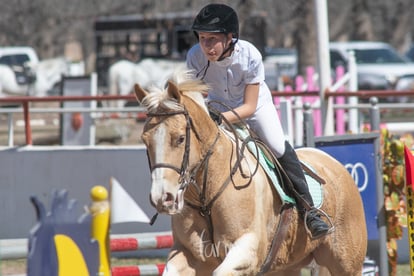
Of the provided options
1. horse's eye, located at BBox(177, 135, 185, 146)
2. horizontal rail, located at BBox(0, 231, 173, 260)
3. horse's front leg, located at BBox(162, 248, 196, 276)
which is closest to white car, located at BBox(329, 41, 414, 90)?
horizontal rail, located at BBox(0, 231, 173, 260)

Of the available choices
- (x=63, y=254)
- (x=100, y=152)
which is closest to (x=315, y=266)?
(x=63, y=254)

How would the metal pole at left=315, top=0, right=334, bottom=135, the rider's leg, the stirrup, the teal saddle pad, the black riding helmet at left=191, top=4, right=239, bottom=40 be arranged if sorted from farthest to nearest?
the metal pole at left=315, top=0, right=334, bottom=135 < the stirrup < the rider's leg < the teal saddle pad < the black riding helmet at left=191, top=4, right=239, bottom=40

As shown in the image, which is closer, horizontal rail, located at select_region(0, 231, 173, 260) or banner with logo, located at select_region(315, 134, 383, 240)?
horizontal rail, located at select_region(0, 231, 173, 260)

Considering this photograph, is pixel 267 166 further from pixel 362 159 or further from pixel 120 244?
pixel 362 159

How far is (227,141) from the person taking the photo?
5941 mm

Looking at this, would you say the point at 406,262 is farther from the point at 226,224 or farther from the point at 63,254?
the point at 63,254

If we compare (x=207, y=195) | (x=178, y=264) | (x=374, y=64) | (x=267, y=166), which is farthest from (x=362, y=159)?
(x=374, y=64)

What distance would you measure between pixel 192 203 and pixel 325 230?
1125 mm

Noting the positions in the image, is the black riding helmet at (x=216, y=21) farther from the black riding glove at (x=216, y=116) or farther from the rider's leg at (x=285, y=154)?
the rider's leg at (x=285, y=154)

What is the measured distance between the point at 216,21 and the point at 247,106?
0.57 meters

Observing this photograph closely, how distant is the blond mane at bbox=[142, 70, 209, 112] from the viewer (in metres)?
5.45

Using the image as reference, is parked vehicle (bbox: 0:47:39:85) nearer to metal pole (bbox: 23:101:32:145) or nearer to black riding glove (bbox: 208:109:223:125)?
metal pole (bbox: 23:101:32:145)

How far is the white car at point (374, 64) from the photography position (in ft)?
93.9

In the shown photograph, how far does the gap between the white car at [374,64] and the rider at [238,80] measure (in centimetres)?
2047
